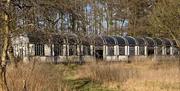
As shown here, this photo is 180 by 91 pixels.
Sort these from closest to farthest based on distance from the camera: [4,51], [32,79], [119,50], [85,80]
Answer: [4,51] < [32,79] < [85,80] < [119,50]

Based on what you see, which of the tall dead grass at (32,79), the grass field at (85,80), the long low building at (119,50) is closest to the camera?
the tall dead grass at (32,79)

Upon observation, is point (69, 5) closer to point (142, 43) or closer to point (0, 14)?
point (0, 14)

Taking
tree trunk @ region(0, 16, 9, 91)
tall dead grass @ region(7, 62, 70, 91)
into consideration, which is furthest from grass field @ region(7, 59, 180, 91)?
tree trunk @ region(0, 16, 9, 91)

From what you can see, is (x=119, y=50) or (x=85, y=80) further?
(x=119, y=50)

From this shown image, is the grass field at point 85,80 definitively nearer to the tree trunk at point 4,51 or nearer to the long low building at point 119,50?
the tree trunk at point 4,51

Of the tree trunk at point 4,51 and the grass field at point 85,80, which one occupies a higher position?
the tree trunk at point 4,51

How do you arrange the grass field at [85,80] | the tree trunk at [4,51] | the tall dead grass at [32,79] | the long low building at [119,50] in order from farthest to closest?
1. the long low building at [119,50]
2. the grass field at [85,80]
3. the tall dead grass at [32,79]
4. the tree trunk at [4,51]

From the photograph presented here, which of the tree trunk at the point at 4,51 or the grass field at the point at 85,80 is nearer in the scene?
the tree trunk at the point at 4,51

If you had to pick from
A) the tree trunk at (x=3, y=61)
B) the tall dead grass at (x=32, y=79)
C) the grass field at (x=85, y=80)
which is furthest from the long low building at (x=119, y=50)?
the tree trunk at (x=3, y=61)

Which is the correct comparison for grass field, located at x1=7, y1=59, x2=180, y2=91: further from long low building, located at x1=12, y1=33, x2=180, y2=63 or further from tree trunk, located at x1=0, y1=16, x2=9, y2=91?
long low building, located at x1=12, y1=33, x2=180, y2=63

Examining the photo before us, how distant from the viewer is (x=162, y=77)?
2002 cm

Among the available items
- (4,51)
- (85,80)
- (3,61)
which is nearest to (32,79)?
(3,61)

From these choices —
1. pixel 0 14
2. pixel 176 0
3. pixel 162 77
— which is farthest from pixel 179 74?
pixel 0 14

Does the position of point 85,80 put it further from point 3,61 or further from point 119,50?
point 119,50
